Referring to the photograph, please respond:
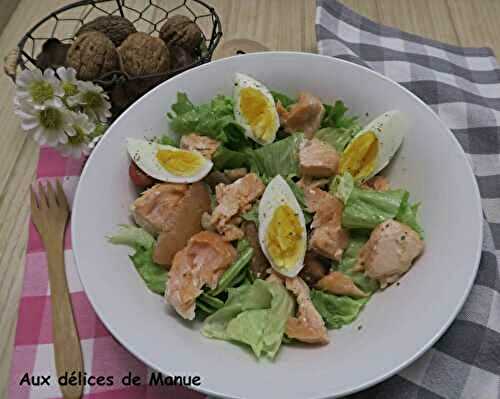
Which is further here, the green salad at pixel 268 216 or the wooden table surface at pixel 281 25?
the wooden table surface at pixel 281 25

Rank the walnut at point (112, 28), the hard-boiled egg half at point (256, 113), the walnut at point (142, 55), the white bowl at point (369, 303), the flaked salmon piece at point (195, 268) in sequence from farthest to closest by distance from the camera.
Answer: the walnut at point (112, 28) < the walnut at point (142, 55) < the hard-boiled egg half at point (256, 113) < the flaked salmon piece at point (195, 268) < the white bowl at point (369, 303)

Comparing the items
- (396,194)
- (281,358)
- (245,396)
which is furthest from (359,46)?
(245,396)

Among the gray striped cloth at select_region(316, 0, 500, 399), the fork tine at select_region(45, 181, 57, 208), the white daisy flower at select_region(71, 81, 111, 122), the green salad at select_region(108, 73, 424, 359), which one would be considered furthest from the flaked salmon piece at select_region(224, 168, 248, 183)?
the gray striped cloth at select_region(316, 0, 500, 399)

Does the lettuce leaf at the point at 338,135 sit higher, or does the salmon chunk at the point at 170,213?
the lettuce leaf at the point at 338,135

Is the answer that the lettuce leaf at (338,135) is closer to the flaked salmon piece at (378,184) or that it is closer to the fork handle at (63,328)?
the flaked salmon piece at (378,184)

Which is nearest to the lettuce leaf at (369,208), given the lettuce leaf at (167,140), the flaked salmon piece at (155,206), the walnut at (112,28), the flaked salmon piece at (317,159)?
the flaked salmon piece at (317,159)

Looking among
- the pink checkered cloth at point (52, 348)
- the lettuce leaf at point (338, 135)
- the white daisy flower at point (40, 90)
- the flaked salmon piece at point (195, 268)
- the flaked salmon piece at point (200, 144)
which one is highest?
the white daisy flower at point (40, 90)
